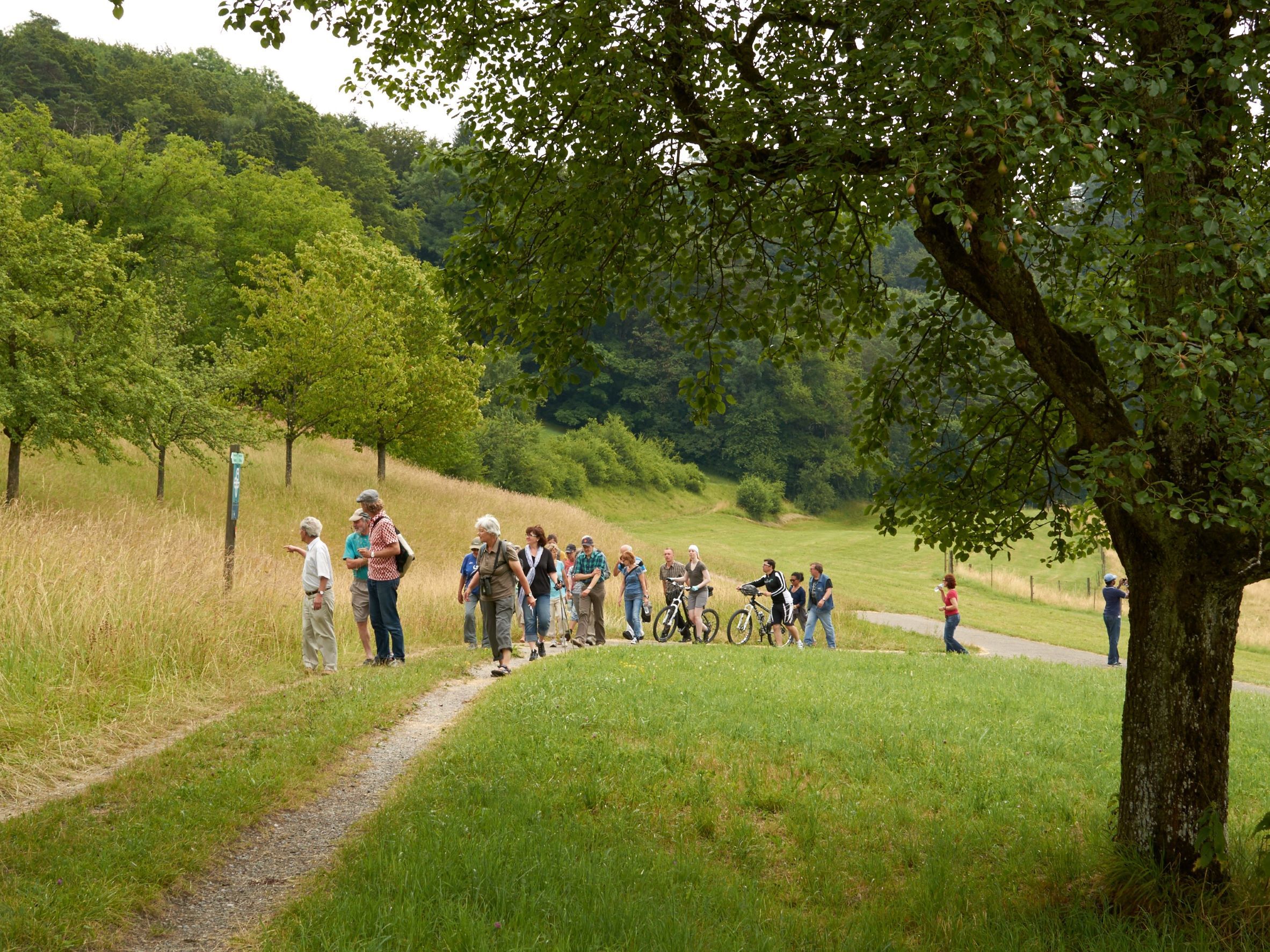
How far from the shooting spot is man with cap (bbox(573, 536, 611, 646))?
17273mm

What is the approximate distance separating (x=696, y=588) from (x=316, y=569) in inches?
387

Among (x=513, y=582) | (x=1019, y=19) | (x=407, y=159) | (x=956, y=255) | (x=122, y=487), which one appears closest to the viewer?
(x=1019, y=19)

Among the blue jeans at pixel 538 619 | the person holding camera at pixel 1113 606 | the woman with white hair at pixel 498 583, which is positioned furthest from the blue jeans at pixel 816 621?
the woman with white hair at pixel 498 583

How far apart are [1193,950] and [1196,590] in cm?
163

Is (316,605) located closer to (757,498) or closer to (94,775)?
(94,775)

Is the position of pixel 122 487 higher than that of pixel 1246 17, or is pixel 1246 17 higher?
pixel 1246 17

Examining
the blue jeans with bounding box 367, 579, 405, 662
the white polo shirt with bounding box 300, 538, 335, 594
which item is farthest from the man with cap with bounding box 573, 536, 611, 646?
the white polo shirt with bounding box 300, 538, 335, 594

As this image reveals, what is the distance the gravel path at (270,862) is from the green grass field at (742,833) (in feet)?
0.85

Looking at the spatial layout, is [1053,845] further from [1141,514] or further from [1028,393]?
[1028,393]

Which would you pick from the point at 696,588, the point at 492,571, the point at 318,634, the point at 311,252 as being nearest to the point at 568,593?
the point at 696,588

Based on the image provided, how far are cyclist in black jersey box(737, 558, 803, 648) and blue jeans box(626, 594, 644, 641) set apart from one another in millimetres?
2463

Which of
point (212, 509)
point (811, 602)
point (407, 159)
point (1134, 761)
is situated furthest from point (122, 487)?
point (407, 159)

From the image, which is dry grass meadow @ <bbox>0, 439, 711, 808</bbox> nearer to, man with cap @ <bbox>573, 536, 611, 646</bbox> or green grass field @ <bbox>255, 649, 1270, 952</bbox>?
man with cap @ <bbox>573, 536, 611, 646</bbox>

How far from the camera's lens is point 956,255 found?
5.25 metres
